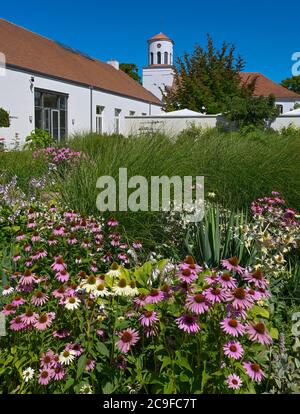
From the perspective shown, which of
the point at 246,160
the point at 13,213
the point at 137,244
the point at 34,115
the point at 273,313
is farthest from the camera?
the point at 34,115

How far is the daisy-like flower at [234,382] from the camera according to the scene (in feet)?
5.47

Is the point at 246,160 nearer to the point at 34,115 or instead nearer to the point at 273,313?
the point at 273,313

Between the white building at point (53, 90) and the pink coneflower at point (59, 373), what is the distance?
10.6 meters

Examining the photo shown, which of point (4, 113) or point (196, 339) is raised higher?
point (4, 113)

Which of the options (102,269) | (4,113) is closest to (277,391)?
(102,269)

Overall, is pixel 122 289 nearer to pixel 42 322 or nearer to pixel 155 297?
pixel 155 297

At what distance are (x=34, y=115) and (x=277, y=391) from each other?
17.7 metres

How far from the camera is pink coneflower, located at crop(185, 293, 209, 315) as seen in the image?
5.31ft

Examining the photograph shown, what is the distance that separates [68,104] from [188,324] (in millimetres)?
20445

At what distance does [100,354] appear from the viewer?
190 cm

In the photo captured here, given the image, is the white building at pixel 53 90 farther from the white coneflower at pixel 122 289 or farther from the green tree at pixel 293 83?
the green tree at pixel 293 83

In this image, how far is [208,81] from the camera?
26.3 metres

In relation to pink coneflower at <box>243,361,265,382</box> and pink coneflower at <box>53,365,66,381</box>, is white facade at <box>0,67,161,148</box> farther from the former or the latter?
pink coneflower at <box>243,361,265,382</box>

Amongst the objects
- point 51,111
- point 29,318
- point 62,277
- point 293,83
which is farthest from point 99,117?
point 293,83
